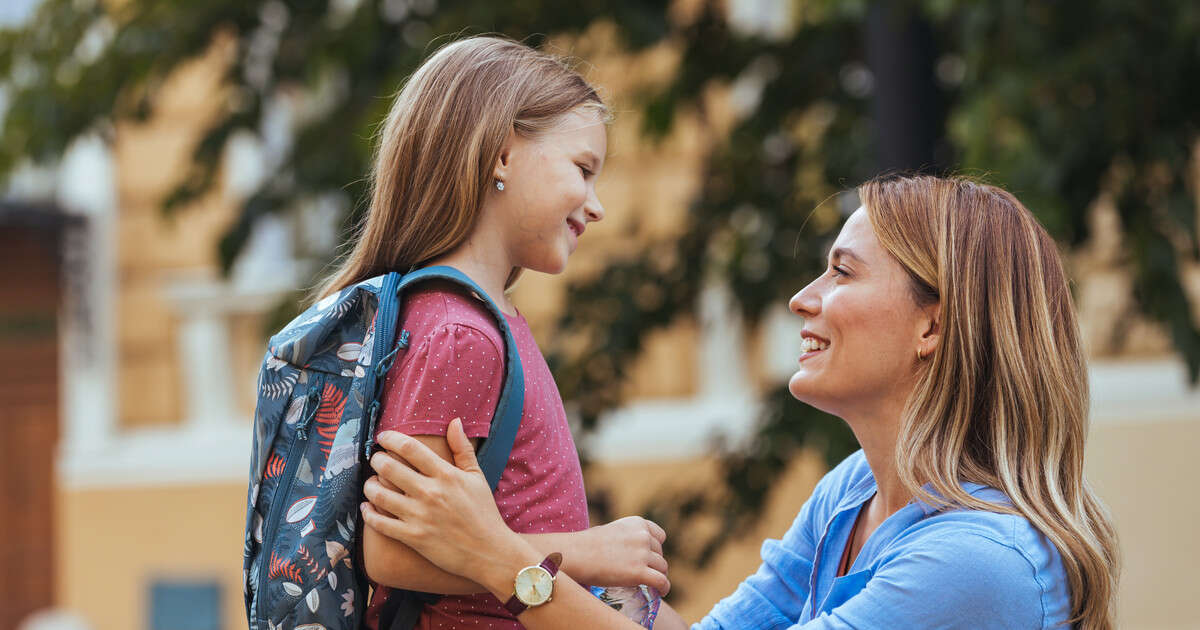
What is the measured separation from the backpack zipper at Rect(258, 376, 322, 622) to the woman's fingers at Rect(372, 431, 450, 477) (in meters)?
0.12

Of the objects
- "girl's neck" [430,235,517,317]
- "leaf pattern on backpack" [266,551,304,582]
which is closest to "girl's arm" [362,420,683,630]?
"leaf pattern on backpack" [266,551,304,582]

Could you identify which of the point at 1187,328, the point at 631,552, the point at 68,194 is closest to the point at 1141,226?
the point at 1187,328

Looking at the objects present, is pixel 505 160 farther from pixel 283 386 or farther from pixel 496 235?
pixel 283 386

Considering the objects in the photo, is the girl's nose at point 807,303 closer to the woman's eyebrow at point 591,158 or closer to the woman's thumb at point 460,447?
the woman's eyebrow at point 591,158

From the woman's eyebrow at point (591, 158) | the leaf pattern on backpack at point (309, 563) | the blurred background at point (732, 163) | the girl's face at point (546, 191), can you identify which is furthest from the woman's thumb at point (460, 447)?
the blurred background at point (732, 163)

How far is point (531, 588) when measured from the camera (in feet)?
6.33

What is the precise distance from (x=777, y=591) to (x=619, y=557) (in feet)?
1.58

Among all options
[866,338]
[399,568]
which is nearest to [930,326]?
[866,338]

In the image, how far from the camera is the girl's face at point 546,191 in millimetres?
2096

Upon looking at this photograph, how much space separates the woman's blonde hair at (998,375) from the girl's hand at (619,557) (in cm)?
36

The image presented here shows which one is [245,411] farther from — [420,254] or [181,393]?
[420,254]

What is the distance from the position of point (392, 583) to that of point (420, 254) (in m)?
0.45

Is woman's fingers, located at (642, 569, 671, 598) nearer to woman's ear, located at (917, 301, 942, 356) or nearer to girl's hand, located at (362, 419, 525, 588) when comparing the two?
girl's hand, located at (362, 419, 525, 588)

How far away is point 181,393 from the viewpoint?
9656 millimetres
